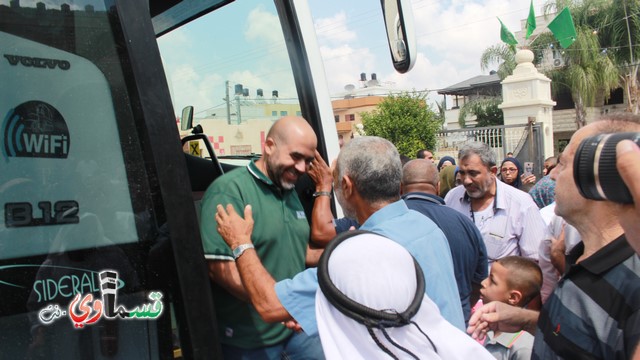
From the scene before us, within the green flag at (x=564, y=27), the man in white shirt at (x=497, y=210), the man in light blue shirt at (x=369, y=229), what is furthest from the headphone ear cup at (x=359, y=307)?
the green flag at (x=564, y=27)

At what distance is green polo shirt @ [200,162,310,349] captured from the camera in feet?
6.74

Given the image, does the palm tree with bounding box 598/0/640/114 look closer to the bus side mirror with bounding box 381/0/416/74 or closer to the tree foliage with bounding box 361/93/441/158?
the tree foliage with bounding box 361/93/441/158

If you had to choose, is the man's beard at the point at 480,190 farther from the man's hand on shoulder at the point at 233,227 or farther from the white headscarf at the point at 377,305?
the white headscarf at the point at 377,305

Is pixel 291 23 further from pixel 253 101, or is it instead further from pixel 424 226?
pixel 424 226

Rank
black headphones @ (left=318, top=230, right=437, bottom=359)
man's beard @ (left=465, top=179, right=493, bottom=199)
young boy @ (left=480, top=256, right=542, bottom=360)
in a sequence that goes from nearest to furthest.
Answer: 1. black headphones @ (left=318, top=230, right=437, bottom=359)
2. young boy @ (left=480, top=256, right=542, bottom=360)
3. man's beard @ (left=465, top=179, right=493, bottom=199)

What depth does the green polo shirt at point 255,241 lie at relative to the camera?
205 centimetres

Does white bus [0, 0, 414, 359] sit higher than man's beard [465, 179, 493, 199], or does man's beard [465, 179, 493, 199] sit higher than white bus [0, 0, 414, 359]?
white bus [0, 0, 414, 359]

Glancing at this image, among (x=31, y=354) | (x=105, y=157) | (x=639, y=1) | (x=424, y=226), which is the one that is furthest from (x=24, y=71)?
(x=639, y=1)

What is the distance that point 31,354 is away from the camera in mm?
1505

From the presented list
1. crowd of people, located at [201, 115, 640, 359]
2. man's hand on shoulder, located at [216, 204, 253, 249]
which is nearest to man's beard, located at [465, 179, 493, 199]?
crowd of people, located at [201, 115, 640, 359]

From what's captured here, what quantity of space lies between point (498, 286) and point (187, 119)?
5.55 ft

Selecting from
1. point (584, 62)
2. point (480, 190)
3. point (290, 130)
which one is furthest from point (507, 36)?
point (290, 130)

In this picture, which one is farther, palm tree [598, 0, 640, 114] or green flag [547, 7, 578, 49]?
palm tree [598, 0, 640, 114]

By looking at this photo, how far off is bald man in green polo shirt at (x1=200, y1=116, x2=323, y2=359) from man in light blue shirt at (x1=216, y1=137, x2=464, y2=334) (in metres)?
0.10
